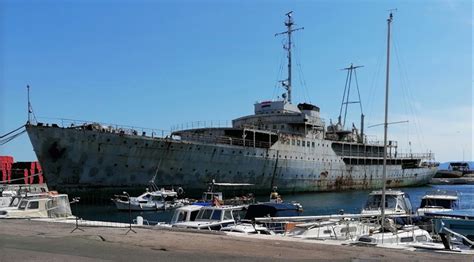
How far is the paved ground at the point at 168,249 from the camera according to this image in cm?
1030

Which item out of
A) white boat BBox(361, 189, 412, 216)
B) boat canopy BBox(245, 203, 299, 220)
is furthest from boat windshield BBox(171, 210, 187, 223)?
white boat BBox(361, 189, 412, 216)

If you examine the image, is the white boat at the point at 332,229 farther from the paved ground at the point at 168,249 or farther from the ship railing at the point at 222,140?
the ship railing at the point at 222,140

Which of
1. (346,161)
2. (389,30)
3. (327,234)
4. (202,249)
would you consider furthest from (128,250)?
(346,161)

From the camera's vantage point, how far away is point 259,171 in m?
52.7

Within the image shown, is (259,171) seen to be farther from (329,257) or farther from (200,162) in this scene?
(329,257)

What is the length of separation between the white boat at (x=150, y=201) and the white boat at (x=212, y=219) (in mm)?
17119

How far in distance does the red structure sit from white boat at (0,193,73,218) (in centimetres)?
4226

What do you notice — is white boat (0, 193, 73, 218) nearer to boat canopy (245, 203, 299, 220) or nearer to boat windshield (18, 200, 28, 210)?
boat windshield (18, 200, 28, 210)

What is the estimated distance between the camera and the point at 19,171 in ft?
220

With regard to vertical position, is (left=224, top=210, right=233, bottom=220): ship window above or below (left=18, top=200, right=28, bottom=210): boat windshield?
below

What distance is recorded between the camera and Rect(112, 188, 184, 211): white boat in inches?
1489

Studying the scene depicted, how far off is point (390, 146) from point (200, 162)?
4161cm

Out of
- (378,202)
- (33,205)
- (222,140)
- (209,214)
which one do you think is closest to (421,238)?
(209,214)

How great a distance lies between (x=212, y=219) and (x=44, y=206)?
7.35 metres
